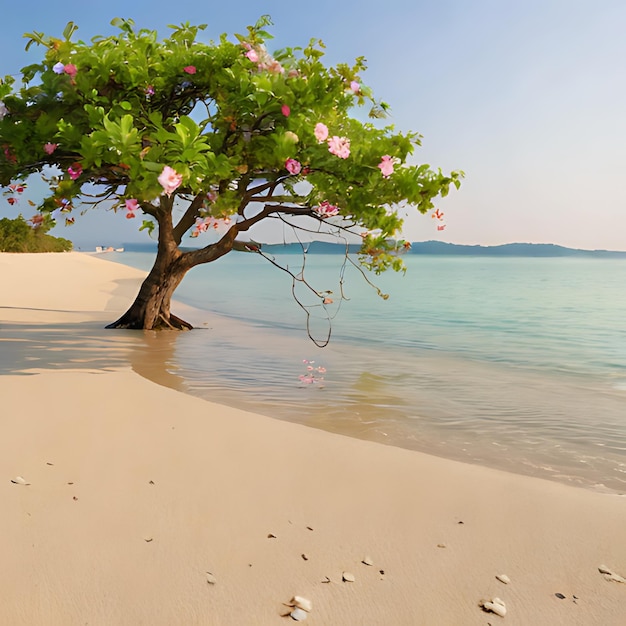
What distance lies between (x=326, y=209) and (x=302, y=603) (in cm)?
784

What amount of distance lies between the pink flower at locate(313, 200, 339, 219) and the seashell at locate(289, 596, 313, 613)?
25.0 ft

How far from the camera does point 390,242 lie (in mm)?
10266

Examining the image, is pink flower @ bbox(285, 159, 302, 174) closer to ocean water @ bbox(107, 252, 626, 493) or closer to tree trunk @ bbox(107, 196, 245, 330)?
ocean water @ bbox(107, 252, 626, 493)

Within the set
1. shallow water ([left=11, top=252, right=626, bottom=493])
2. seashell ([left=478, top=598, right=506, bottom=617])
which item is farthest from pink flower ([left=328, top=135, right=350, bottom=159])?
seashell ([left=478, top=598, right=506, bottom=617])

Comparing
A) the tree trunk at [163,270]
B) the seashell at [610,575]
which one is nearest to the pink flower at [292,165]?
the tree trunk at [163,270]

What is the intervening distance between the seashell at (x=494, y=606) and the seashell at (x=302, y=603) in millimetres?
733

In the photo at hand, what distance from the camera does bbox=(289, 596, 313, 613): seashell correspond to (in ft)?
8.70

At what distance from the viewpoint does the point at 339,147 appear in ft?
26.6

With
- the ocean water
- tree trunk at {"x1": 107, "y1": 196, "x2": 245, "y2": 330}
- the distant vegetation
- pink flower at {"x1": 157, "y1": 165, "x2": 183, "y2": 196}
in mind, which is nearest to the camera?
the ocean water

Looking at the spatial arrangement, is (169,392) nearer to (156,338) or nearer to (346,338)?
(156,338)

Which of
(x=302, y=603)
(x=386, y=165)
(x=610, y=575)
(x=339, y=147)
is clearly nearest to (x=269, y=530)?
→ (x=302, y=603)

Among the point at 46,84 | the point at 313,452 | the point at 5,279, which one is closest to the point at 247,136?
the point at 46,84

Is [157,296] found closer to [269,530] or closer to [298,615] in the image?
[269,530]

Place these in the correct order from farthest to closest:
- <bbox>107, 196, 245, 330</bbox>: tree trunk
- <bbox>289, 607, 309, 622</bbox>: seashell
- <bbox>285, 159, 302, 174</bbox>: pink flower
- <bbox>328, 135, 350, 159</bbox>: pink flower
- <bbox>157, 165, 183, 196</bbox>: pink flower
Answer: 1. <bbox>107, 196, 245, 330</bbox>: tree trunk
2. <bbox>285, 159, 302, 174</bbox>: pink flower
3. <bbox>328, 135, 350, 159</bbox>: pink flower
4. <bbox>157, 165, 183, 196</bbox>: pink flower
5. <bbox>289, 607, 309, 622</bbox>: seashell
